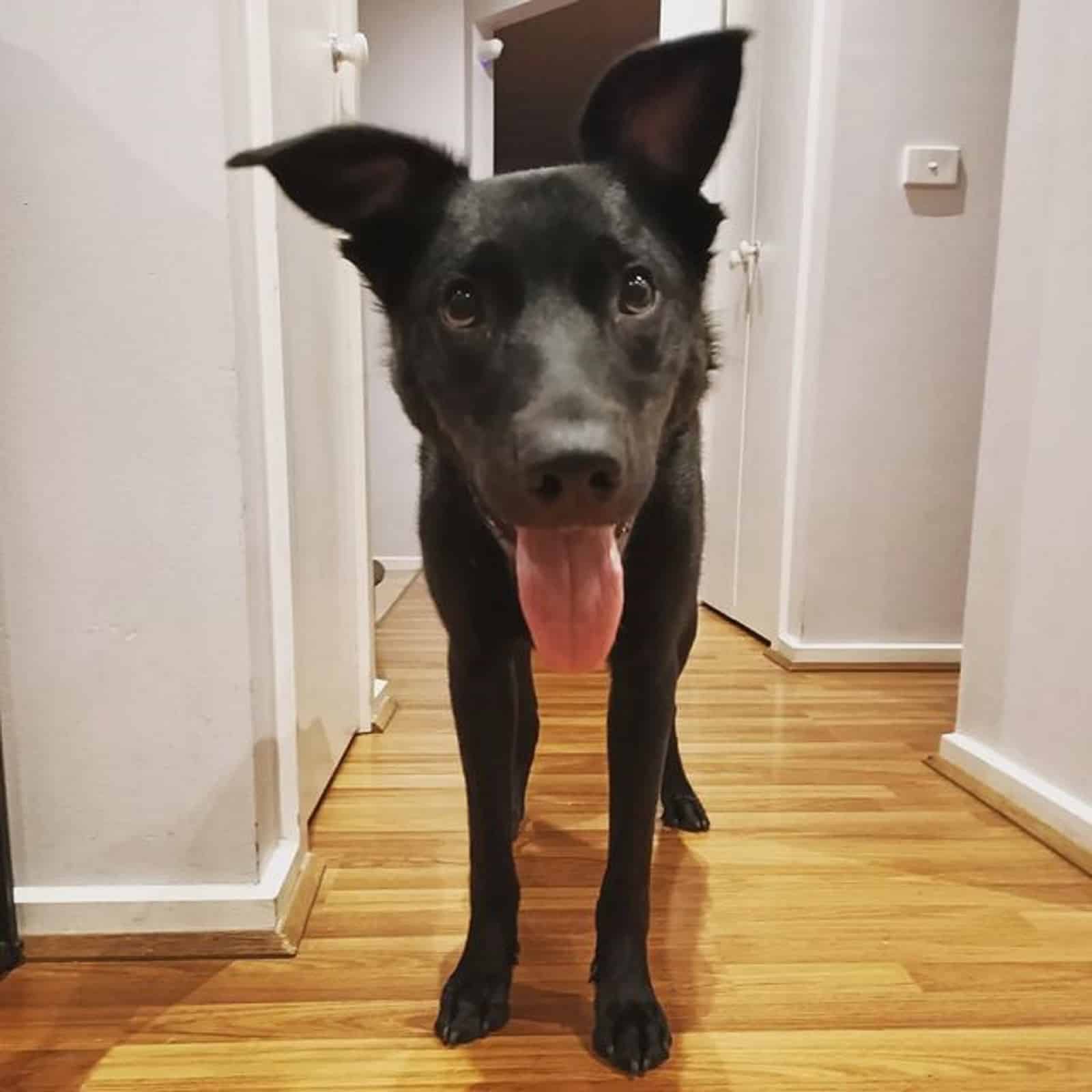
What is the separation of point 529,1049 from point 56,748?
25.9 inches

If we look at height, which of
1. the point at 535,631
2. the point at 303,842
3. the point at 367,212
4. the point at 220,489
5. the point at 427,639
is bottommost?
the point at 427,639

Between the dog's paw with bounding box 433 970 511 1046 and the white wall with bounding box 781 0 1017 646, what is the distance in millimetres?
1727

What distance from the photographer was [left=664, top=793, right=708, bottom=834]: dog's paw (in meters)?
1.60

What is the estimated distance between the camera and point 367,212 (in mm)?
1051

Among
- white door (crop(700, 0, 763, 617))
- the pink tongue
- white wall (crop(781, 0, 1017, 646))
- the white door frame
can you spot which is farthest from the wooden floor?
the white door frame

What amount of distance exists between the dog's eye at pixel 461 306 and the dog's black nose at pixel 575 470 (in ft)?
0.70

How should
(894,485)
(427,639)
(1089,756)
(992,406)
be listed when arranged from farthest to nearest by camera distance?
(427,639) < (894,485) < (992,406) < (1089,756)

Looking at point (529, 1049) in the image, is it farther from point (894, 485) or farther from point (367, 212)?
point (894, 485)

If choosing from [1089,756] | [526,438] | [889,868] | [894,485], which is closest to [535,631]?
[526,438]

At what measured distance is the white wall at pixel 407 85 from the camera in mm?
3945

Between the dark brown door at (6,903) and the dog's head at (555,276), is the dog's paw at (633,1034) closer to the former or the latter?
the dog's head at (555,276)

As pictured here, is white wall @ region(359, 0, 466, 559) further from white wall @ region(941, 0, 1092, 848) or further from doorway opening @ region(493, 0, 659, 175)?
white wall @ region(941, 0, 1092, 848)

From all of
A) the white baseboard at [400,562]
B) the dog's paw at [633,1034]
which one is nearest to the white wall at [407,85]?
the white baseboard at [400,562]

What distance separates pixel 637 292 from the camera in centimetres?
97
